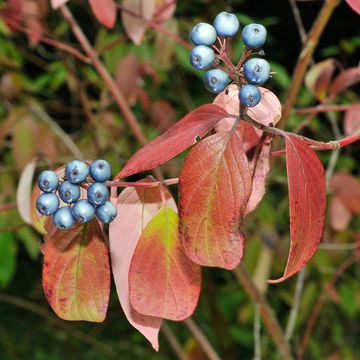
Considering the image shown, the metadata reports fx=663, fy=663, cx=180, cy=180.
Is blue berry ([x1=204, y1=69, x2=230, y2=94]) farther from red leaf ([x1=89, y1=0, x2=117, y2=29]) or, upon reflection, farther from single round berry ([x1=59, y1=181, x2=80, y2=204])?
red leaf ([x1=89, y1=0, x2=117, y2=29])

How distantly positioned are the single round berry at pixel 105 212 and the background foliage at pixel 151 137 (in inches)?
31.4

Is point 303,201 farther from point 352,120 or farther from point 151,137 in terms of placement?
point 151,137

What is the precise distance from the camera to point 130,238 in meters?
0.60

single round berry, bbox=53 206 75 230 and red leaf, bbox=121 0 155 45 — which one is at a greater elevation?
single round berry, bbox=53 206 75 230

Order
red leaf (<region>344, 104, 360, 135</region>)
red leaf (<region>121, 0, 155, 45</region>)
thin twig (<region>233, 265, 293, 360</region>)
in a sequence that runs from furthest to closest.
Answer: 1. red leaf (<region>344, 104, 360, 135</region>)
2. thin twig (<region>233, 265, 293, 360</region>)
3. red leaf (<region>121, 0, 155, 45</region>)

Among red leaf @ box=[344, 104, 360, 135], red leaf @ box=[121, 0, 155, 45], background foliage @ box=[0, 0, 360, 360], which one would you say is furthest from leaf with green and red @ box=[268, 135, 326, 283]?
red leaf @ box=[344, 104, 360, 135]

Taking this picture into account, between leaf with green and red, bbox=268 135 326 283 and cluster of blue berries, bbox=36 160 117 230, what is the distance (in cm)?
15

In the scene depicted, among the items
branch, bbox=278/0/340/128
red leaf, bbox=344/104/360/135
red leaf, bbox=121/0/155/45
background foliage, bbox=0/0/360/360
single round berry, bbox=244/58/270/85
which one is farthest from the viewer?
background foliage, bbox=0/0/360/360

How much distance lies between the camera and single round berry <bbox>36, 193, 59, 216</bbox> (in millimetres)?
560

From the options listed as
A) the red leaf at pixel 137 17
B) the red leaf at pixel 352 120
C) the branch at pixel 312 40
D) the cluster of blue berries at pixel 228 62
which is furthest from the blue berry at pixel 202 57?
the red leaf at pixel 352 120

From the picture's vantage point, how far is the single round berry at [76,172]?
0.56m

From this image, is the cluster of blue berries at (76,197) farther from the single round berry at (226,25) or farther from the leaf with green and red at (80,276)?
the single round berry at (226,25)

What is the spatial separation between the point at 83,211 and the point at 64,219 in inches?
0.8

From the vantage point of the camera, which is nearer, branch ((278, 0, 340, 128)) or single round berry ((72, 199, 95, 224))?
single round berry ((72, 199, 95, 224))
